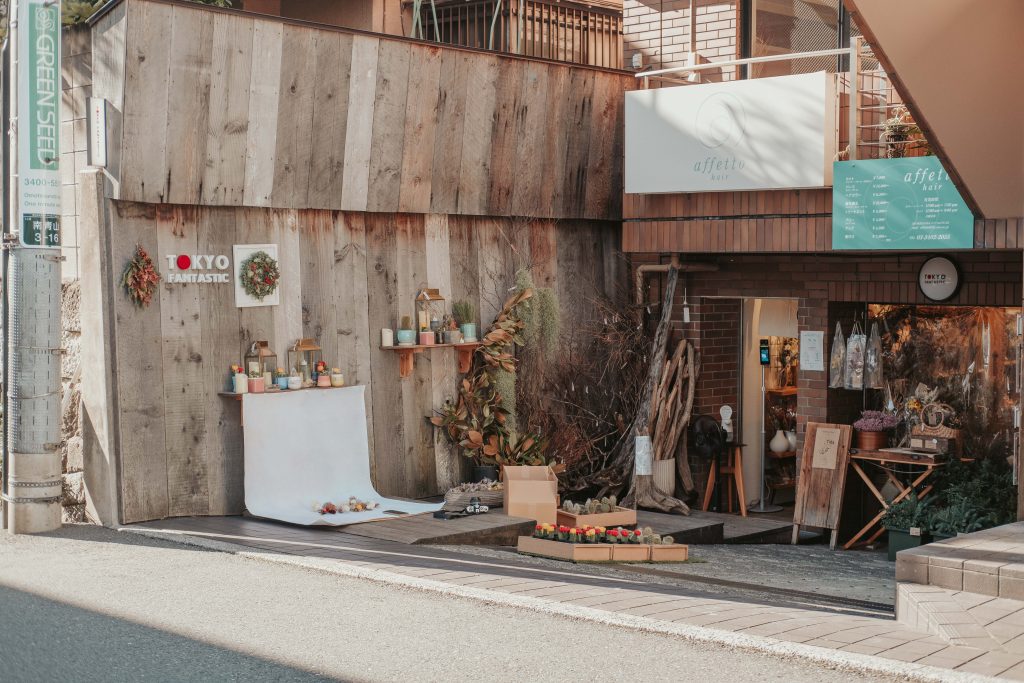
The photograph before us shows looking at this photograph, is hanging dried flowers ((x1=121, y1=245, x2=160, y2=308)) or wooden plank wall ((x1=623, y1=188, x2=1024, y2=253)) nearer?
hanging dried flowers ((x1=121, y1=245, x2=160, y2=308))

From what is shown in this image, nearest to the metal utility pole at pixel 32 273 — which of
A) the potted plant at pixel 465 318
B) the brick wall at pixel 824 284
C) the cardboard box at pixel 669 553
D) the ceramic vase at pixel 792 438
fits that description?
the potted plant at pixel 465 318

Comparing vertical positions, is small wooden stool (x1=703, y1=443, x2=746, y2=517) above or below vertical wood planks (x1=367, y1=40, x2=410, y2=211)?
below

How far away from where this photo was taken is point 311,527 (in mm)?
9125

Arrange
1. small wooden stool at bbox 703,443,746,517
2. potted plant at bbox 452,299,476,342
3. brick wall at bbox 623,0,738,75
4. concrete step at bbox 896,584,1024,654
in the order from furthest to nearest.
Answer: brick wall at bbox 623,0,738,75, small wooden stool at bbox 703,443,746,517, potted plant at bbox 452,299,476,342, concrete step at bbox 896,584,1024,654

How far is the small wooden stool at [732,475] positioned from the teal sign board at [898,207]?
9.47ft

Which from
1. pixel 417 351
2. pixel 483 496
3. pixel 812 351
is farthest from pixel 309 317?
pixel 812 351

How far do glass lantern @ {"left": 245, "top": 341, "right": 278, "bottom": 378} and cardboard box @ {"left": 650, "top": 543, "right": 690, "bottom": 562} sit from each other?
331 cm

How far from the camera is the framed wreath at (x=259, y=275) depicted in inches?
381

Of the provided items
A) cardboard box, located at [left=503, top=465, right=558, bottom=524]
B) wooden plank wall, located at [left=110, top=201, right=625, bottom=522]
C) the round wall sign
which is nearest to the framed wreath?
wooden plank wall, located at [left=110, top=201, right=625, bottom=522]

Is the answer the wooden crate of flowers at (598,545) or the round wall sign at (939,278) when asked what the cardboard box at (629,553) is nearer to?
the wooden crate of flowers at (598,545)

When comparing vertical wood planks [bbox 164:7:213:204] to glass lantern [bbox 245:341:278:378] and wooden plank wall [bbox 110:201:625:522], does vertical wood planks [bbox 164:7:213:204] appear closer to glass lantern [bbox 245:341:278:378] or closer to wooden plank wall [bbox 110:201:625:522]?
wooden plank wall [bbox 110:201:625:522]

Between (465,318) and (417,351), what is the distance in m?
0.60

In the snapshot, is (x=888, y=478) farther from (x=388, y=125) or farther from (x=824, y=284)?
(x=388, y=125)

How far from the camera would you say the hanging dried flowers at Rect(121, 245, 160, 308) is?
8.95 metres
